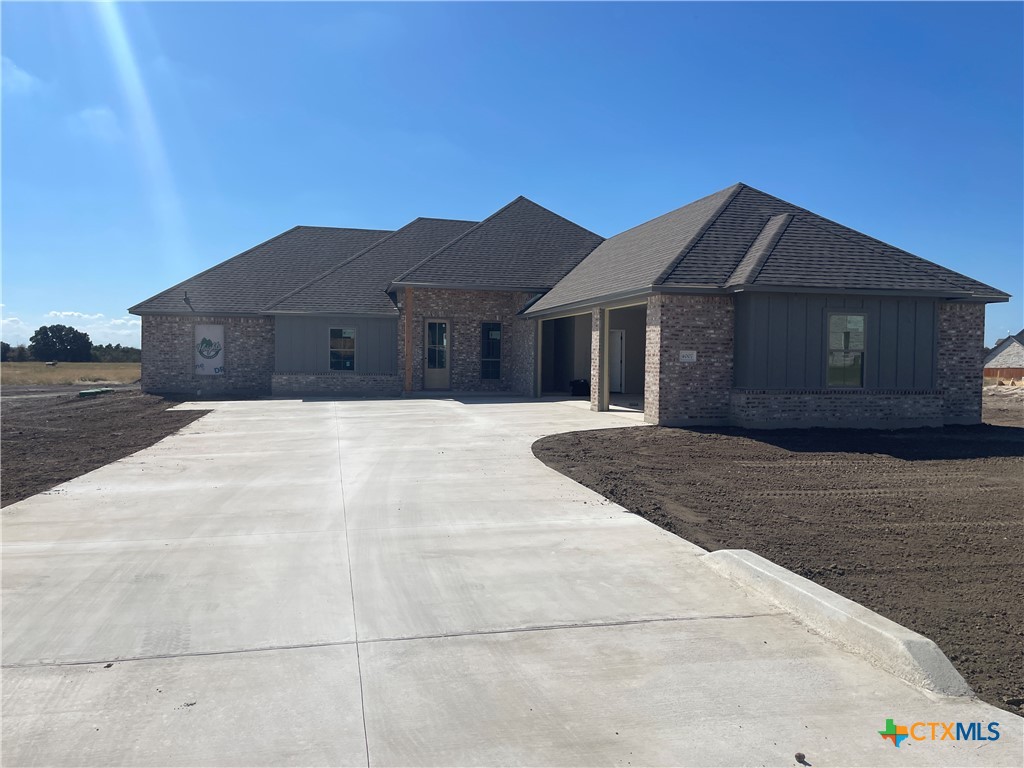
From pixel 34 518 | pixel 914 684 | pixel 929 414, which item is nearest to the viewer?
pixel 914 684

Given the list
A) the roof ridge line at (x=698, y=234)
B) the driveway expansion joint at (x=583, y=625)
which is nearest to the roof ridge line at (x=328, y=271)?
the roof ridge line at (x=698, y=234)

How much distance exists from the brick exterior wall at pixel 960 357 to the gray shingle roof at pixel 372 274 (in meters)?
16.4

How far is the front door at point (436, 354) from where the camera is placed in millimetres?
24875

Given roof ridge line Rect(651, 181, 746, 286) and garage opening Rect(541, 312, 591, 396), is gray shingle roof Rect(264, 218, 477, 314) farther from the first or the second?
roof ridge line Rect(651, 181, 746, 286)

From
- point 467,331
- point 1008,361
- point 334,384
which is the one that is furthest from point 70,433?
point 1008,361

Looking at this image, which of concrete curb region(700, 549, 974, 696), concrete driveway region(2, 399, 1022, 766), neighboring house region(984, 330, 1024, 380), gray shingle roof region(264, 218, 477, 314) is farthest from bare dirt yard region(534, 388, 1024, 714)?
neighboring house region(984, 330, 1024, 380)

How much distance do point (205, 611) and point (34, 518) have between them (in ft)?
12.1

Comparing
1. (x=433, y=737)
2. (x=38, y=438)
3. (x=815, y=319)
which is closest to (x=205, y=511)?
(x=433, y=737)

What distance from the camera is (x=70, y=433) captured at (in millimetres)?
15086

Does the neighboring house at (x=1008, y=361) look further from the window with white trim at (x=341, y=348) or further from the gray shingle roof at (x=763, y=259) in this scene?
the window with white trim at (x=341, y=348)

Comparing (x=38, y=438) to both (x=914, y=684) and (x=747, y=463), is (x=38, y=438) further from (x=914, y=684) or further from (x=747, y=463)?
(x=914, y=684)

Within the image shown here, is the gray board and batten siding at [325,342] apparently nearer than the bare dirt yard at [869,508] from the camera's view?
No

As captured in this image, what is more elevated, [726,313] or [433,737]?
[726,313]

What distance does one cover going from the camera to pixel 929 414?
15578 millimetres
